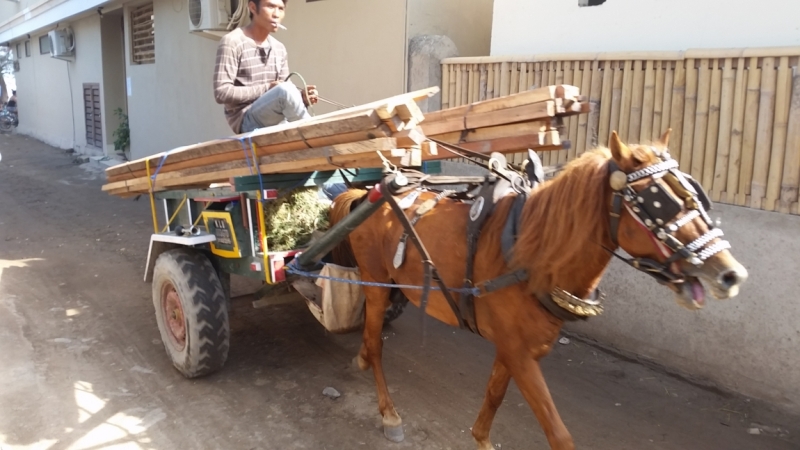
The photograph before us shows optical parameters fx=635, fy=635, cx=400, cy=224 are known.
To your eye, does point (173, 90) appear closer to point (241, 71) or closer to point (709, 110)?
point (241, 71)

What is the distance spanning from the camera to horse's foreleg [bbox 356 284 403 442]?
3.96m

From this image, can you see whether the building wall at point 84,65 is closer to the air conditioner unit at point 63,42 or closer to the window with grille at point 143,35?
the air conditioner unit at point 63,42

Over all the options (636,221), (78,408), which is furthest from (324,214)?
(636,221)

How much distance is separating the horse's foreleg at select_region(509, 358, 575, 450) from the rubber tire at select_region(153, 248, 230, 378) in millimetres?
2263

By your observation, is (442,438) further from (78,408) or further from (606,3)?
(606,3)

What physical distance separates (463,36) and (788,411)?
5.31 m

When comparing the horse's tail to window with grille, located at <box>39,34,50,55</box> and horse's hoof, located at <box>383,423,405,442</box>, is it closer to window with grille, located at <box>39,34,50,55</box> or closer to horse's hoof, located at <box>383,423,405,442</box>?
horse's hoof, located at <box>383,423,405,442</box>

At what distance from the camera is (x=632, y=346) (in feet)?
17.2

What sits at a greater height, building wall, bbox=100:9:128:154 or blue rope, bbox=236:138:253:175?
building wall, bbox=100:9:128:154

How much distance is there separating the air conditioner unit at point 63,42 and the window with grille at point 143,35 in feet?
15.3

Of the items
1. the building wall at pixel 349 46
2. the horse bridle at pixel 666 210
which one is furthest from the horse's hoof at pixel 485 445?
the building wall at pixel 349 46

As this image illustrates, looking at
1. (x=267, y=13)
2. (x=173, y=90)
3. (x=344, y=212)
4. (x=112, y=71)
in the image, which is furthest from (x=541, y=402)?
(x=112, y=71)

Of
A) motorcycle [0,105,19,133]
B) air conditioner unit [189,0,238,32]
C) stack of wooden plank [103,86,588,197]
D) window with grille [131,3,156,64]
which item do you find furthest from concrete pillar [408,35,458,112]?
motorcycle [0,105,19,133]

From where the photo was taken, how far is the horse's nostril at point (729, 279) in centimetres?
235
